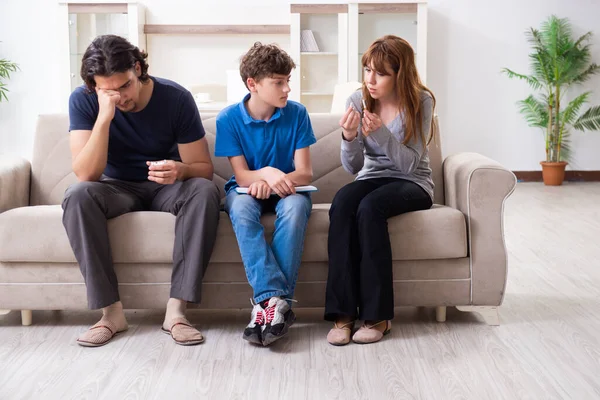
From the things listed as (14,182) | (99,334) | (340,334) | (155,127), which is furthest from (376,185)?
(14,182)

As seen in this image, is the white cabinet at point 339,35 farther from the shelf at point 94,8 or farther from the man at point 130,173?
the man at point 130,173

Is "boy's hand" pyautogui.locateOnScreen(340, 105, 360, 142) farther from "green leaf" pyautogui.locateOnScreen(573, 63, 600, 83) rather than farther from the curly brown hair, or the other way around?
"green leaf" pyautogui.locateOnScreen(573, 63, 600, 83)

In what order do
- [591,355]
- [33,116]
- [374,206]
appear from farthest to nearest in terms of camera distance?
1. [33,116]
2. [374,206]
3. [591,355]

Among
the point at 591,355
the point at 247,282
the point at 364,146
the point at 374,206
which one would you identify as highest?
the point at 364,146

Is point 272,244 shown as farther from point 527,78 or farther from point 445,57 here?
point 527,78

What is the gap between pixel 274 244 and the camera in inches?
91.7

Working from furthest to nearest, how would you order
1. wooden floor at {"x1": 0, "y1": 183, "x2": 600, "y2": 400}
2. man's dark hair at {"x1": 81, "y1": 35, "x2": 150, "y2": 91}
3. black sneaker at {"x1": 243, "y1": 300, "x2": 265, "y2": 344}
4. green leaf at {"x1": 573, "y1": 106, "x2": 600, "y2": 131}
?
green leaf at {"x1": 573, "y1": 106, "x2": 600, "y2": 131} → man's dark hair at {"x1": 81, "y1": 35, "x2": 150, "y2": 91} → black sneaker at {"x1": 243, "y1": 300, "x2": 265, "y2": 344} → wooden floor at {"x1": 0, "y1": 183, "x2": 600, "y2": 400}

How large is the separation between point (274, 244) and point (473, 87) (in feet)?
15.6

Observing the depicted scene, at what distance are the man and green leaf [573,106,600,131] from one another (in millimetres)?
4861

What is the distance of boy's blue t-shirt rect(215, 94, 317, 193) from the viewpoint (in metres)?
2.53

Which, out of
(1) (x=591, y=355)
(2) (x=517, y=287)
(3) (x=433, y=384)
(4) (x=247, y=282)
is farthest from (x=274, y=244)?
(2) (x=517, y=287)

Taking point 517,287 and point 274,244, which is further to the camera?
point 517,287

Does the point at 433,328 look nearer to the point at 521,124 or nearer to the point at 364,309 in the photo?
the point at 364,309

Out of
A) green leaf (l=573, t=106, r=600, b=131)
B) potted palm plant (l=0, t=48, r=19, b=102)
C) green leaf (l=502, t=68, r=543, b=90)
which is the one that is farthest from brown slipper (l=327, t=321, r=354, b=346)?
potted palm plant (l=0, t=48, r=19, b=102)
